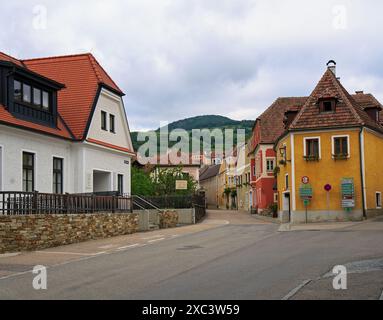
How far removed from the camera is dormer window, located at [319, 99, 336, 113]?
35.3m

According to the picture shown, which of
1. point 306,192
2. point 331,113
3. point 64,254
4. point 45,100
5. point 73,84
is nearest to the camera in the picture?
point 64,254

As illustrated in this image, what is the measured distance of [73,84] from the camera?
31.8 m

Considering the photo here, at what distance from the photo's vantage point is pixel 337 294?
964 centimetres

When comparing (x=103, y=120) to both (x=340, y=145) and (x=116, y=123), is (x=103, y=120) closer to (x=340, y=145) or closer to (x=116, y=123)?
(x=116, y=123)

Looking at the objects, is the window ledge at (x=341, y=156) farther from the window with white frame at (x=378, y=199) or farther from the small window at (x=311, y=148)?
the window with white frame at (x=378, y=199)

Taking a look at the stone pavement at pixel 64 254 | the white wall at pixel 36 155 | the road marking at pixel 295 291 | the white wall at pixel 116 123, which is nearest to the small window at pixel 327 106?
the white wall at pixel 116 123

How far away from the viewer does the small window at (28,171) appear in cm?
2461

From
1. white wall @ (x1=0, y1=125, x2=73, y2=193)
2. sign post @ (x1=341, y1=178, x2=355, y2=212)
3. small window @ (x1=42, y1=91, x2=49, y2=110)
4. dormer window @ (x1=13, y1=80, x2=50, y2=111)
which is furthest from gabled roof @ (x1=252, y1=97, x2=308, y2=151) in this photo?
dormer window @ (x1=13, y1=80, x2=50, y2=111)

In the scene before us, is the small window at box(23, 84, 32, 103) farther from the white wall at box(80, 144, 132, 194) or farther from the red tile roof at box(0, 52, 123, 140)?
the white wall at box(80, 144, 132, 194)

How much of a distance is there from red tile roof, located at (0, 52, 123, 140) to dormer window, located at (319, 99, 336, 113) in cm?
1269

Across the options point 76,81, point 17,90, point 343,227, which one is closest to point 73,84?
point 76,81

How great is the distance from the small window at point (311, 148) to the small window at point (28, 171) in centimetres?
1745

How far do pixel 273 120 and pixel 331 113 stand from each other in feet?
58.8

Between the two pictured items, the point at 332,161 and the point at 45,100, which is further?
the point at 332,161
